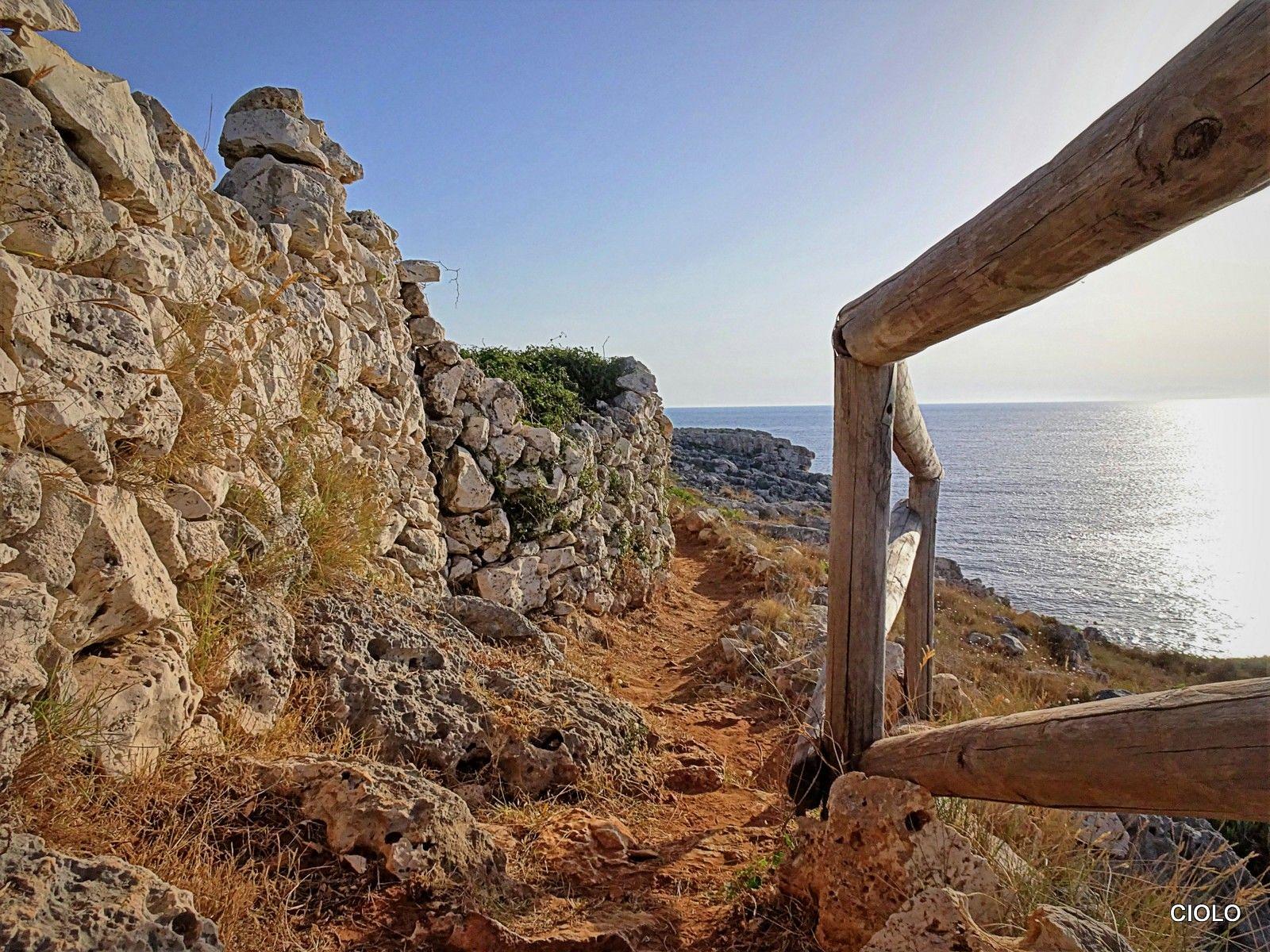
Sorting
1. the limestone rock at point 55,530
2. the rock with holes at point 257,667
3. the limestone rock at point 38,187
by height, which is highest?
the limestone rock at point 38,187

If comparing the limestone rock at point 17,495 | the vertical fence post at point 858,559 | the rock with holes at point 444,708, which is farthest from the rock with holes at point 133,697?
the vertical fence post at point 858,559

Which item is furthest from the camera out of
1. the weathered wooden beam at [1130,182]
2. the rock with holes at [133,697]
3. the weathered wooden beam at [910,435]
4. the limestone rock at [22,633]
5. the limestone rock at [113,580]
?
the weathered wooden beam at [910,435]

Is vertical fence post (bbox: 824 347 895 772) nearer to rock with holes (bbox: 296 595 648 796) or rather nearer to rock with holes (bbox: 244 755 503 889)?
rock with holes (bbox: 244 755 503 889)

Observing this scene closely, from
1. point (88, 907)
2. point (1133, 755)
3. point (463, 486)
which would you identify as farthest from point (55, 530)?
point (463, 486)

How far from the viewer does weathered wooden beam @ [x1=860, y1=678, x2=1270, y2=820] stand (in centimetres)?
140

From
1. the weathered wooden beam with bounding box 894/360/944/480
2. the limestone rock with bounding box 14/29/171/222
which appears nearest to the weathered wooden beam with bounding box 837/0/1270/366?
the weathered wooden beam with bounding box 894/360/944/480

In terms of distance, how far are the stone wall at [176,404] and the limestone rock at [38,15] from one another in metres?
0.01

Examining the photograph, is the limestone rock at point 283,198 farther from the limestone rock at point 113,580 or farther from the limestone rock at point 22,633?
the limestone rock at point 22,633

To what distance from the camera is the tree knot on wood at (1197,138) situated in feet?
3.98

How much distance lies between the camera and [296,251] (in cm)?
479

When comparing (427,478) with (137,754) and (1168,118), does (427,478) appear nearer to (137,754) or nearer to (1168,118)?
(137,754)

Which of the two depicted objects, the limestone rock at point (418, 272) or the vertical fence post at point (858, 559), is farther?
the limestone rock at point (418, 272)

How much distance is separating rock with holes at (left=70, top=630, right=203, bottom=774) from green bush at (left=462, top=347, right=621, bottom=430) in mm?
5857

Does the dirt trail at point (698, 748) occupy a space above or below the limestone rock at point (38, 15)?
below
